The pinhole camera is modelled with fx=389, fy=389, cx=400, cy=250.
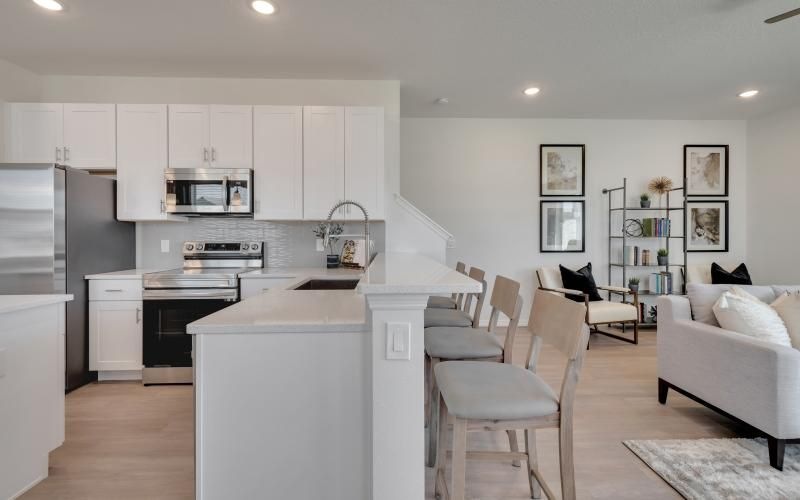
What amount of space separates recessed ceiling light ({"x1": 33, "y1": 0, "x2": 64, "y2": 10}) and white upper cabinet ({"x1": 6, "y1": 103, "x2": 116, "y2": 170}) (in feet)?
3.12

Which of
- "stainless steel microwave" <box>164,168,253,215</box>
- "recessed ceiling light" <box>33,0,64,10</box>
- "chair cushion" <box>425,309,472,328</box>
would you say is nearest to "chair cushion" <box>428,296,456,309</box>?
"chair cushion" <box>425,309,472,328</box>

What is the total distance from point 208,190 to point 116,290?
1.08 meters

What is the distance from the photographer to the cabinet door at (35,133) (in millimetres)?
3361

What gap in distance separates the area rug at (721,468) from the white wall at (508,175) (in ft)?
9.59

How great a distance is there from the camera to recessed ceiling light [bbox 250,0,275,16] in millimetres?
2501

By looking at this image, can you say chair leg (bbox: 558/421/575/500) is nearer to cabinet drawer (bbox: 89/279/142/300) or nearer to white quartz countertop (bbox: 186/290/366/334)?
white quartz countertop (bbox: 186/290/366/334)

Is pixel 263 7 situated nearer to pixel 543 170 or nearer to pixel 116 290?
pixel 116 290

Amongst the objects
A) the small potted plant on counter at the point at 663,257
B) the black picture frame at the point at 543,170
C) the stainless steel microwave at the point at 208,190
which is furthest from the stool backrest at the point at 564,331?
the small potted plant on counter at the point at 663,257

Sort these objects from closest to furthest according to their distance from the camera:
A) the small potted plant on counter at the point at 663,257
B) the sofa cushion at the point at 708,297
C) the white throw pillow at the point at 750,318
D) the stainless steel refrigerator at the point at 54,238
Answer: the white throw pillow at the point at 750,318 < the sofa cushion at the point at 708,297 < the stainless steel refrigerator at the point at 54,238 < the small potted plant on counter at the point at 663,257

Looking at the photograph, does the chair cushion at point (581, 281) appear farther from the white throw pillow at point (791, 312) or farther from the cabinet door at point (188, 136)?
the cabinet door at point (188, 136)

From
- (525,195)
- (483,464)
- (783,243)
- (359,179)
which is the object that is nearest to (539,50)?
(359,179)

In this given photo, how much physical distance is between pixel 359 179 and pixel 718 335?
2.83 m

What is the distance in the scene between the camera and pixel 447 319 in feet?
8.18

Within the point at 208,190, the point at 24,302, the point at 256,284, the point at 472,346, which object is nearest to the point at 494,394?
the point at 472,346
